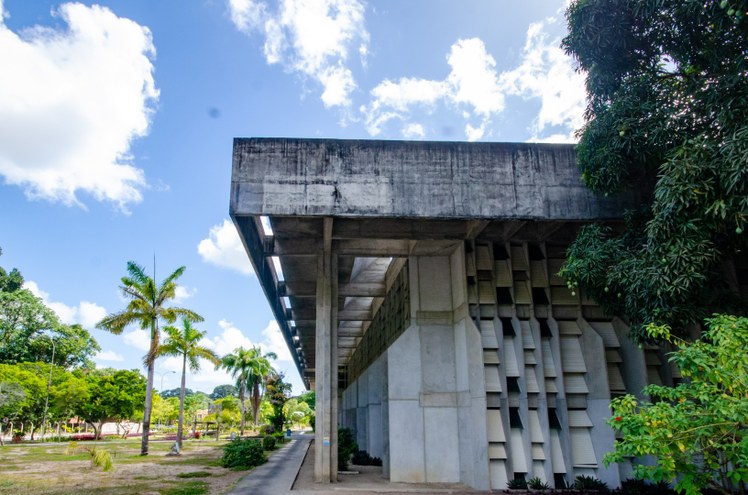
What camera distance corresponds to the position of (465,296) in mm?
15234

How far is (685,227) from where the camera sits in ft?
32.8

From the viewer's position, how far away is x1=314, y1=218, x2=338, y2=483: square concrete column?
1505cm

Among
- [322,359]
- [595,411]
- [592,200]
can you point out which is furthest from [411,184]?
[595,411]

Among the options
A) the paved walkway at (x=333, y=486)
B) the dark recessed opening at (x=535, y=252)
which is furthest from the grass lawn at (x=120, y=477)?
the dark recessed opening at (x=535, y=252)

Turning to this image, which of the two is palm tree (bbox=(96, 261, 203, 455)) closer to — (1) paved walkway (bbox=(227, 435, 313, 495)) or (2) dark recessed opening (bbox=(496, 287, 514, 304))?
(1) paved walkway (bbox=(227, 435, 313, 495))

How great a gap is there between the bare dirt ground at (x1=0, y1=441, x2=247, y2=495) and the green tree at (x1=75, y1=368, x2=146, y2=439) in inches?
784

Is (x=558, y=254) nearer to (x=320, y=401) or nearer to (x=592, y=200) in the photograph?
(x=592, y=200)

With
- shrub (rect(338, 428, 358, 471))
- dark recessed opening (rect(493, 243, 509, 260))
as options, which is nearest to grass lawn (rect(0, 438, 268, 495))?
shrub (rect(338, 428, 358, 471))

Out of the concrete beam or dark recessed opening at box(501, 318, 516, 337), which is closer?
the concrete beam

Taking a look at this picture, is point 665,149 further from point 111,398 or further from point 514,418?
point 111,398

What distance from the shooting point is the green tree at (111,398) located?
42.7 m

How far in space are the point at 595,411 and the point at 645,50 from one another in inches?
366

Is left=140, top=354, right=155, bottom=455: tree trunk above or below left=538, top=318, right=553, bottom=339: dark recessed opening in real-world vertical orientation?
below

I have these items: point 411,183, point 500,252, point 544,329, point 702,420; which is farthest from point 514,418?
point 702,420
